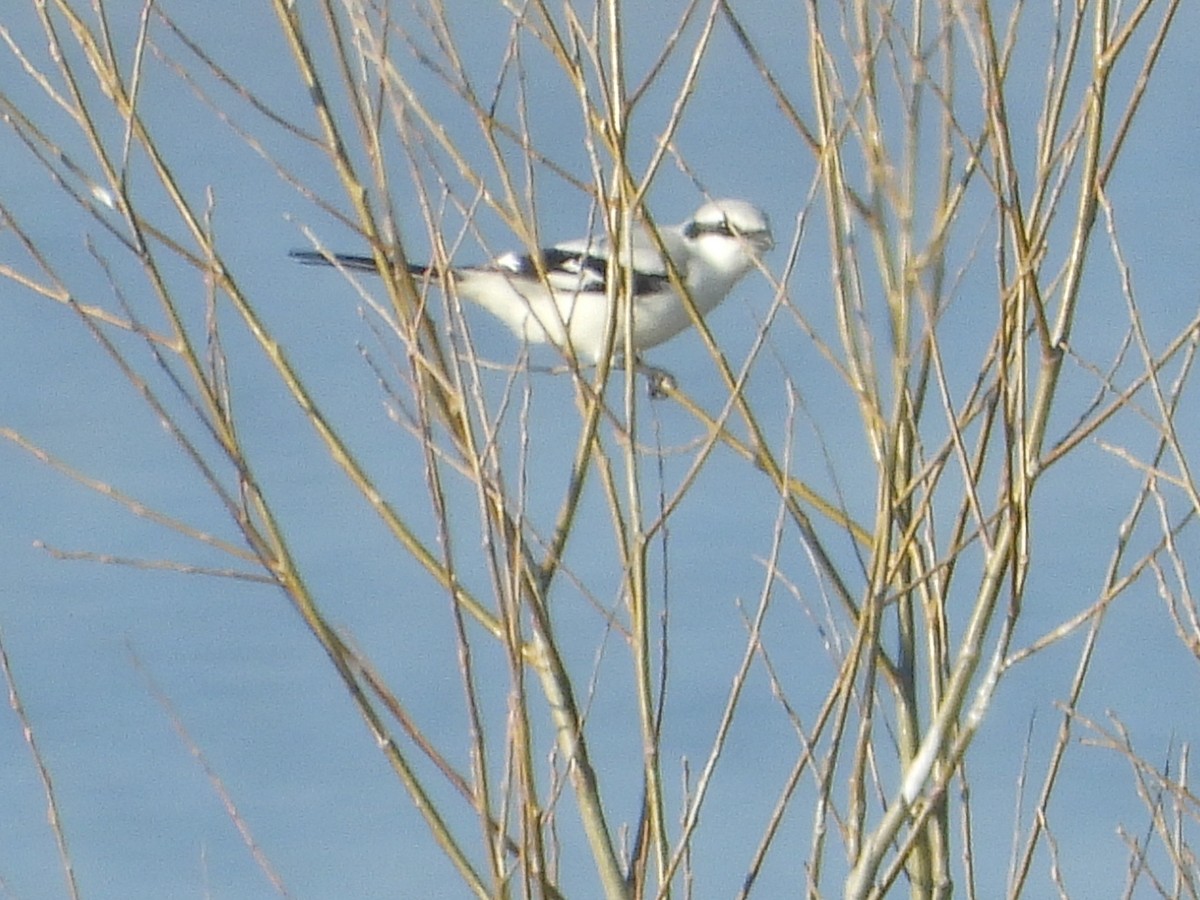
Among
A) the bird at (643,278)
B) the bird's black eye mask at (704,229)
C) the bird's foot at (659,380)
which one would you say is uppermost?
the bird's black eye mask at (704,229)

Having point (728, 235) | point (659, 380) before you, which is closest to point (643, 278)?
point (728, 235)

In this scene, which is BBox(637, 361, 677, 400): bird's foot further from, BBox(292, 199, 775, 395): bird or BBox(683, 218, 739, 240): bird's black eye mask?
BBox(683, 218, 739, 240): bird's black eye mask

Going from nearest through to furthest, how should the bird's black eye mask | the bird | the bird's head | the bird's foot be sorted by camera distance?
the bird's foot < the bird < the bird's head < the bird's black eye mask

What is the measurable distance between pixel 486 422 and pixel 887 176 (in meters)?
1.04

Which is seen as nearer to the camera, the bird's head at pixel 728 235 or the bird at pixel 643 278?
the bird at pixel 643 278

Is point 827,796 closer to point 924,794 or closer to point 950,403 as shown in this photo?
point 924,794

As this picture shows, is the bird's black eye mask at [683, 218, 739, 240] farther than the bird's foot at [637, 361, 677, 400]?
Yes

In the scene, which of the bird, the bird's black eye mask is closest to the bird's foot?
the bird

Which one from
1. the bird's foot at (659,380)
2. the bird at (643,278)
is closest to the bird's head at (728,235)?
the bird at (643,278)

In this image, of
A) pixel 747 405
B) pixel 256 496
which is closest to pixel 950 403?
pixel 747 405

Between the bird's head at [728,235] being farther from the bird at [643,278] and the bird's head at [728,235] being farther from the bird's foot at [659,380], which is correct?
the bird's foot at [659,380]

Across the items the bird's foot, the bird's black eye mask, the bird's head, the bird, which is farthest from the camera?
the bird's black eye mask

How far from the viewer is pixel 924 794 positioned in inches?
101

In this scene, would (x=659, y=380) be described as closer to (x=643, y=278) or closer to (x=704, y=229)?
(x=643, y=278)
